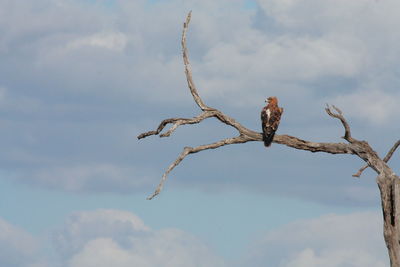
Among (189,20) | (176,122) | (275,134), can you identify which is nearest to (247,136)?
(275,134)

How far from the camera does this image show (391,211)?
59.3ft

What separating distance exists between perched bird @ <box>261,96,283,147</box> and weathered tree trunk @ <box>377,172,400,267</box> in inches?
122

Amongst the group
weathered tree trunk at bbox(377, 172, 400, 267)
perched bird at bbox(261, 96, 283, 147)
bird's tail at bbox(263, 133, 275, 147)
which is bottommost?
weathered tree trunk at bbox(377, 172, 400, 267)

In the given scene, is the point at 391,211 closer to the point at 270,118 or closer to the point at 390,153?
the point at 390,153

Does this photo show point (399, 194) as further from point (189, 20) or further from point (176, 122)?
point (189, 20)

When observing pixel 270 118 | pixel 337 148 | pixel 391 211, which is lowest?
pixel 391 211

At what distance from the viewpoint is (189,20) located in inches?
750

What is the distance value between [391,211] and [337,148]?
7.11ft

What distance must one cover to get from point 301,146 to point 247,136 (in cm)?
146

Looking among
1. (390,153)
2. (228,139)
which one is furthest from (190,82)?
(390,153)

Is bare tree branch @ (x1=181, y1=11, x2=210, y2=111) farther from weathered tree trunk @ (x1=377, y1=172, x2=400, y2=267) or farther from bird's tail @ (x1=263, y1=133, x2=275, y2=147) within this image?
weathered tree trunk @ (x1=377, y1=172, x2=400, y2=267)

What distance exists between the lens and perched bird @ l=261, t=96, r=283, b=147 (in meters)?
19.1

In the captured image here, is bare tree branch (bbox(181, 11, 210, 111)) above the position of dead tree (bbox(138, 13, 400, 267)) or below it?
above

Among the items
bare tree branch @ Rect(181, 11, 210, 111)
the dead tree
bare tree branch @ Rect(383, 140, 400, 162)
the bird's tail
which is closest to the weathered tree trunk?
the dead tree
